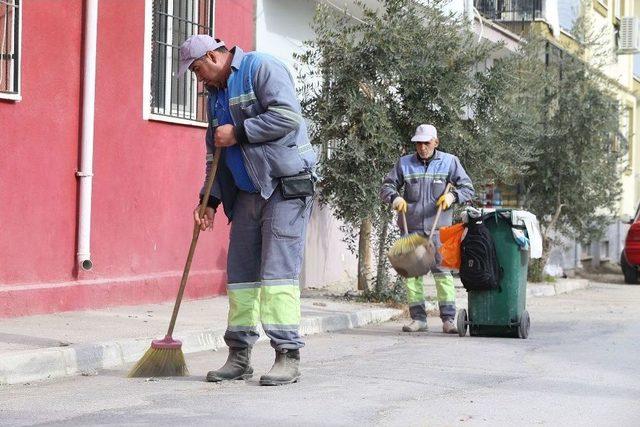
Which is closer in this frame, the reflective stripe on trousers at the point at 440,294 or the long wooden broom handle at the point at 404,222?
the long wooden broom handle at the point at 404,222

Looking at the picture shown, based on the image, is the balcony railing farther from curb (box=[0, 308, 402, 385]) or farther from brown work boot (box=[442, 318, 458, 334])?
curb (box=[0, 308, 402, 385])

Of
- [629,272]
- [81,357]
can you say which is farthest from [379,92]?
[629,272]

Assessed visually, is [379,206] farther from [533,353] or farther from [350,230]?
[533,353]

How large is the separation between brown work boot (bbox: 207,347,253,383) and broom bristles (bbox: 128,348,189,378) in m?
0.27

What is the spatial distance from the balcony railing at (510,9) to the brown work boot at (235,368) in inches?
712

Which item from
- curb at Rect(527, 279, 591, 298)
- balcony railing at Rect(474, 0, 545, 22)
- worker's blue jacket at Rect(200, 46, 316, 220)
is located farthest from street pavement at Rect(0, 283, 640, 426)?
balcony railing at Rect(474, 0, 545, 22)

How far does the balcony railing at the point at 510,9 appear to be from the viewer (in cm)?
2466

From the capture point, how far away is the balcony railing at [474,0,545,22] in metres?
24.7

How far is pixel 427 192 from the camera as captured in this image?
10.9m

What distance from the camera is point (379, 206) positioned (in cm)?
1302

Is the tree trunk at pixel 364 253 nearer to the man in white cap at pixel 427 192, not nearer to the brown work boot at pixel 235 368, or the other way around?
the man in white cap at pixel 427 192

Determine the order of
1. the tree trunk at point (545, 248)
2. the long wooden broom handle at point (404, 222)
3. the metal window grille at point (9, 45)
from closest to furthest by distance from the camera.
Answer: the metal window grille at point (9, 45) → the long wooden broom handle at point (404, 222) → the tree trunk at point (545, 248)

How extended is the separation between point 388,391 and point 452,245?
11.7 ft

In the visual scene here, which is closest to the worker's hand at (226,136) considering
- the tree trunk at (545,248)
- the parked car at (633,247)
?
the tree trunk at (545,248)
